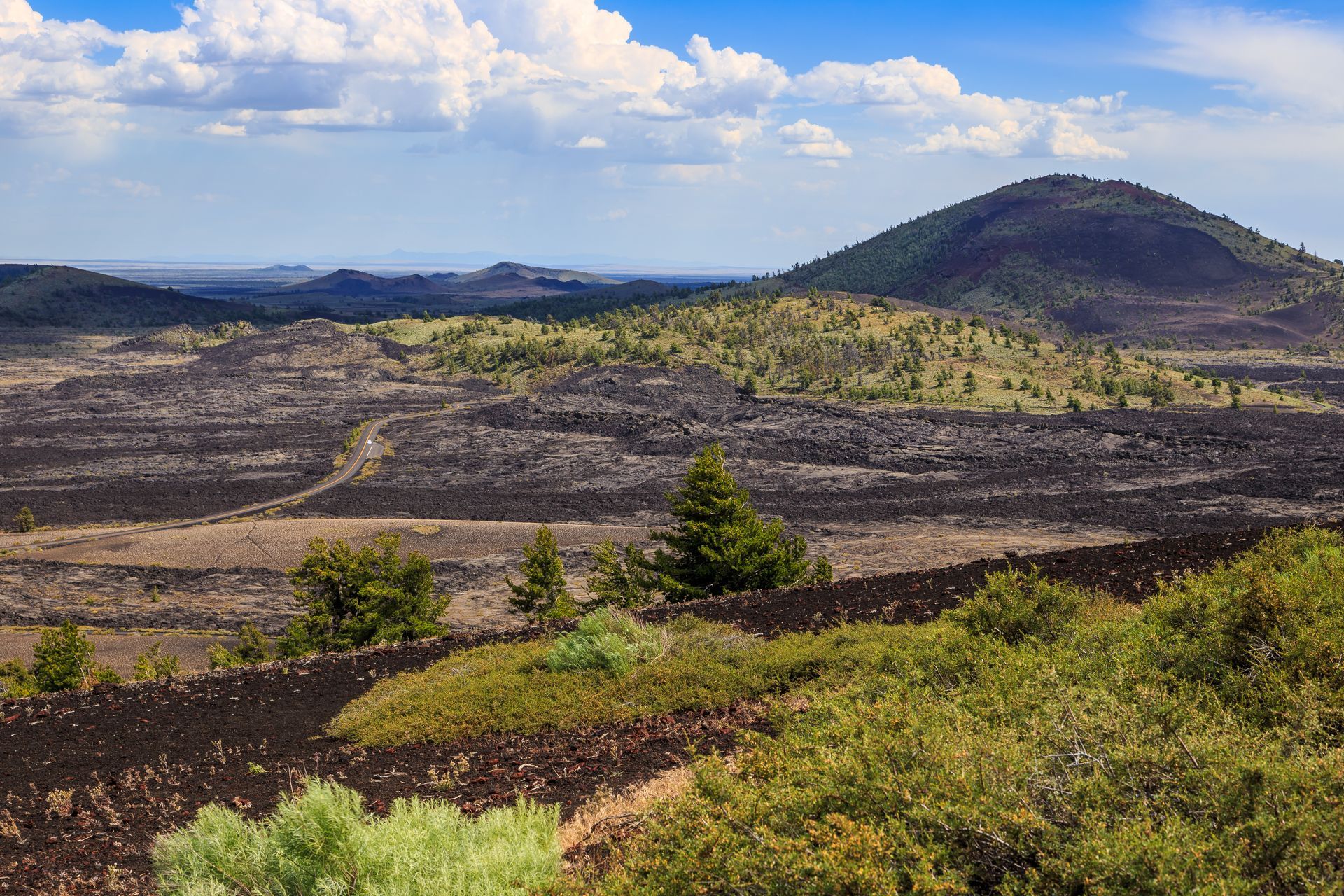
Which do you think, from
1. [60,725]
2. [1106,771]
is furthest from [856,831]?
[60,725]

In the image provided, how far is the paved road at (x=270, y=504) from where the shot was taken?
38.6 m

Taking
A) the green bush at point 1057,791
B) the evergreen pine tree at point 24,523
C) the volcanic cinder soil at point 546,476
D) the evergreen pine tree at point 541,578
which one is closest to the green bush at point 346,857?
the green bush at point 1057,791

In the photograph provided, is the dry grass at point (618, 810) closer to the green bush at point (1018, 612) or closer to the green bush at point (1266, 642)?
the green bush at point (1018, 612)

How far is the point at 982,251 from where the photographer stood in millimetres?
163250

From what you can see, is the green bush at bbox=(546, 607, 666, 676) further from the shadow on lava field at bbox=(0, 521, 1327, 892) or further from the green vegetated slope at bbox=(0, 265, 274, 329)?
the green vegetated slope at bbox=(0, 265, 274, 329)

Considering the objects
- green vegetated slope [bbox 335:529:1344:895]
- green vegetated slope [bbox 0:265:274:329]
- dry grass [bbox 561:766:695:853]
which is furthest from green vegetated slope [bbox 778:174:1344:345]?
dry grass [bbox 561:766:695:853]

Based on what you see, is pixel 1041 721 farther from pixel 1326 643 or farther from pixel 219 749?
pixel 219 749

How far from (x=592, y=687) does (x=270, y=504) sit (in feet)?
135

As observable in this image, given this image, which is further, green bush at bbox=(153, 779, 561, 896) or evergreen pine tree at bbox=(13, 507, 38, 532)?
evergreen pine tree at bbox=(13, 507, 38, 532)

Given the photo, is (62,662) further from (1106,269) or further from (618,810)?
(1106,269)

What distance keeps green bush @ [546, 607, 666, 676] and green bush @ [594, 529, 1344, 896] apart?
494cm

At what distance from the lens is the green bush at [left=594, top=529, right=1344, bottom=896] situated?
3900mm

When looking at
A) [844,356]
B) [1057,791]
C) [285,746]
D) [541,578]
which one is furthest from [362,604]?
[844,356]

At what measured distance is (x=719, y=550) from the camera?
19.0m
